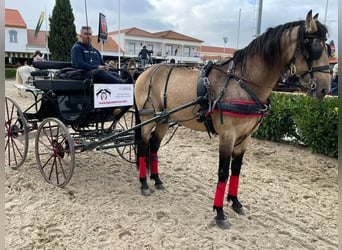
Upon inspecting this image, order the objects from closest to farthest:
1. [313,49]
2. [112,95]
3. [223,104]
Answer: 1. [313,49]
2. [223,104]
3. [112,95]

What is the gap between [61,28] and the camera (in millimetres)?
27625

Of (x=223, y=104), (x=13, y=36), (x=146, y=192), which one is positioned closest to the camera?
(x=223, y=104)

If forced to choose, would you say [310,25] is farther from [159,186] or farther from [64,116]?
[64,116]

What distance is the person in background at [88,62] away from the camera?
4586 millimetres

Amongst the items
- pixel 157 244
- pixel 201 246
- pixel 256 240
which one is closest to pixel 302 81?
pixel 256 240

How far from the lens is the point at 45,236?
319 centimetres

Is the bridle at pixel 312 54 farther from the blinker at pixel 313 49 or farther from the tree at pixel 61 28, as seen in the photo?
the tree at pixel 61 28

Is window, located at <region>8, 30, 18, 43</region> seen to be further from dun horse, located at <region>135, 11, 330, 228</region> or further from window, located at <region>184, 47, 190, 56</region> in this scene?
dun horse, located at <region>135, 11, 330, 228</region>

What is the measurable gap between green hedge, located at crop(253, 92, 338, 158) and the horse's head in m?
2.88

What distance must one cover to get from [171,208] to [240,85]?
1.78 meters

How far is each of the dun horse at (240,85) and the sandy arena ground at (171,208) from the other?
39cm

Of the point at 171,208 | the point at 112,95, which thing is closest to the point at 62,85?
the point at 112,95

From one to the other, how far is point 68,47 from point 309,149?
26.5 meters

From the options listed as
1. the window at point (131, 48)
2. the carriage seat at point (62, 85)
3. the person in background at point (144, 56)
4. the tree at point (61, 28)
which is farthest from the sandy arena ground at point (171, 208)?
the window at point (131, 48)
